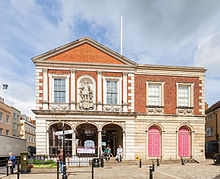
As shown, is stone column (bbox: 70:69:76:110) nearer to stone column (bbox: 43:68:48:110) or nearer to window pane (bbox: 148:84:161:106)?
stone column (bbox: 43:68:48:110)

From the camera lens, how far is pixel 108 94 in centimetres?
2206

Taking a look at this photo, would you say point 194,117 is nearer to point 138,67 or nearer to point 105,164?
point 138,67

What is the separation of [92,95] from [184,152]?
40.1 ft

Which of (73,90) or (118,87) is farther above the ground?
(118,87)

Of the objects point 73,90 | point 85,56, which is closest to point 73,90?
point 73,90

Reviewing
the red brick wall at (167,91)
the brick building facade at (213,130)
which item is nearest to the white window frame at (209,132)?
the brick building facade at (213,130)

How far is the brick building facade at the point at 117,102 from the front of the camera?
2094 cm

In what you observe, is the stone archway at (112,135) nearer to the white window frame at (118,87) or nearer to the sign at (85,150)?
the sign at (85,150)

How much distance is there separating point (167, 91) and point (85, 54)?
10.2 meters

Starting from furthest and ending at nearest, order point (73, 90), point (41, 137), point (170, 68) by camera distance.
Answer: point (170, 68) → point (73, 90) → point (41, 137)

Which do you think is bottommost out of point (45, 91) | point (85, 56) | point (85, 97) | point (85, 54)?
point (85, 97)

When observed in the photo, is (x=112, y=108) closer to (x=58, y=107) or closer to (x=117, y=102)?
(x=117, y=102)

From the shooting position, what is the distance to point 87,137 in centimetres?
2348

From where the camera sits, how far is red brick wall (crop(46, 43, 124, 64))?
856 inches
